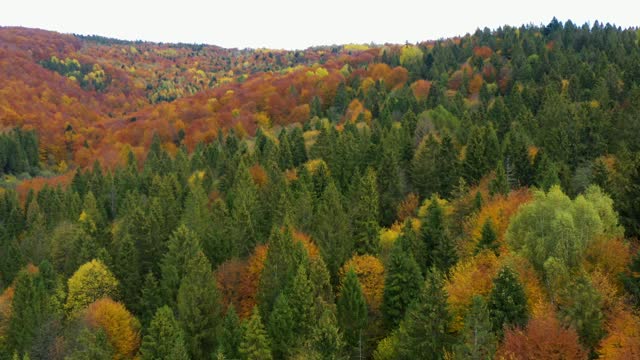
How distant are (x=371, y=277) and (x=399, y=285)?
275 inches

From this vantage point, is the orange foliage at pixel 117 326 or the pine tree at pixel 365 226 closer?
the orange foliage at pixel 117 326

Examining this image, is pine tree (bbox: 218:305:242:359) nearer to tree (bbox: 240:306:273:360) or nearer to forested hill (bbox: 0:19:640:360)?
forested hill (bbox: 0:19:640:360)

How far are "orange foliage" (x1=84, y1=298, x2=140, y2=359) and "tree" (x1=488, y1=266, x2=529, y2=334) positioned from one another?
3580 centimetres

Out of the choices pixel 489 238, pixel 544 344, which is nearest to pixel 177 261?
pixel 489 238

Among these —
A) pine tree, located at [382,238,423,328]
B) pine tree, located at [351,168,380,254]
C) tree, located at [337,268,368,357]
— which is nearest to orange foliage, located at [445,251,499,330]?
pine tree, located at [382,238,423,328]

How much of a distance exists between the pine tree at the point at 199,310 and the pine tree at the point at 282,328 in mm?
7737

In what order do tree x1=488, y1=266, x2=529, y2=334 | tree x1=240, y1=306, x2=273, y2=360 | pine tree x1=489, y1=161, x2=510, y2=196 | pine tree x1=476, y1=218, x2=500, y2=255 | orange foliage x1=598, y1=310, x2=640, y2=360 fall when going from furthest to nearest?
pine tree x1=489, y1=161, x2=510, y2=196
pine tree x1=476, y1=218, x2=500, y2=255
tree x1=240, y1=306, x2=273, y2=360
tree x1=488, y1=266, x2=529, y2=334
orange foliage x1=598, y1=310, x2=640, y2=360

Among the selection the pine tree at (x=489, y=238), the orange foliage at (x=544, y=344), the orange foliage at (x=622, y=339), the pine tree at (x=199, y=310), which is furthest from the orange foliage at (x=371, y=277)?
the orange foliage at (x=622, y=339)

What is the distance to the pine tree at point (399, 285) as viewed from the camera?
1809 inches

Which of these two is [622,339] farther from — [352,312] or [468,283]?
[352,312]

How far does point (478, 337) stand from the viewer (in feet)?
106

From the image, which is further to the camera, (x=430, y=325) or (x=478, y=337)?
(x=430, y=325)

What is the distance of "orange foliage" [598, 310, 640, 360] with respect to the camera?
93.3ft

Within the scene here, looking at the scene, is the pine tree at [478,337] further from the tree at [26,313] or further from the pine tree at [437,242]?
the tree at [26,313]
